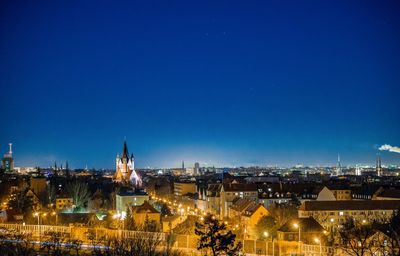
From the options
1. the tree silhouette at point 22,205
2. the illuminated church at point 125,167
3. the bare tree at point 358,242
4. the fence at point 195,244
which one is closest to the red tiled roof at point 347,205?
the bare tree at point 358,242

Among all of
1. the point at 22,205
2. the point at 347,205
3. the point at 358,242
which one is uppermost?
the point at 22,205

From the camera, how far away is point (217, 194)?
5991cm

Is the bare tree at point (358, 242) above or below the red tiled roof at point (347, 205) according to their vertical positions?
below

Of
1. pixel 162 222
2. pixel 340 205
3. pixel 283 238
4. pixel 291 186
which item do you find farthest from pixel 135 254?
pixel 291 186

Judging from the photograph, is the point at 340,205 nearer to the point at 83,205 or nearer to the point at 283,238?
Answer: the point at 283,238

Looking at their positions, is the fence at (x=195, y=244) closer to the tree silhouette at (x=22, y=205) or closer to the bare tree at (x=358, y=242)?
the bare tree at (x=358, y=242)

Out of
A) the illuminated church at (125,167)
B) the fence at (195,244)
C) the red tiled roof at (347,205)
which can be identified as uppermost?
the illuminated church at (125,167)

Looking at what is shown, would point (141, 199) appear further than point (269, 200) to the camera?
No

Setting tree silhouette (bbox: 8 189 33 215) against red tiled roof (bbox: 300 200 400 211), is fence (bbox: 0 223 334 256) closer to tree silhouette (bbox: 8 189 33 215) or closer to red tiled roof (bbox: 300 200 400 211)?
tree silhouette (bbox: 8 189 33 215)

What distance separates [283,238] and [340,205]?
1567 centimetres

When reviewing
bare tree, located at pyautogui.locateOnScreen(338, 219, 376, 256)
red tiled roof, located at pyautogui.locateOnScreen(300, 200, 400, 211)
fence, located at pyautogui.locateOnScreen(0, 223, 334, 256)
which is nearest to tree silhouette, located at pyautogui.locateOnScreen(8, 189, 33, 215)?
fence, located at pyautogui.locateOnScreen(0, 223, 334, 256)

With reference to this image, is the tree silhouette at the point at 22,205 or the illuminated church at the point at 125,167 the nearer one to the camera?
the tree silhouette at the point at 22,205

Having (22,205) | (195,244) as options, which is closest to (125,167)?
(22,205)

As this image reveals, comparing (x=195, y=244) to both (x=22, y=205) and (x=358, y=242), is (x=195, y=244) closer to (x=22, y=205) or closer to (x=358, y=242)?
(x=358, y=242)
